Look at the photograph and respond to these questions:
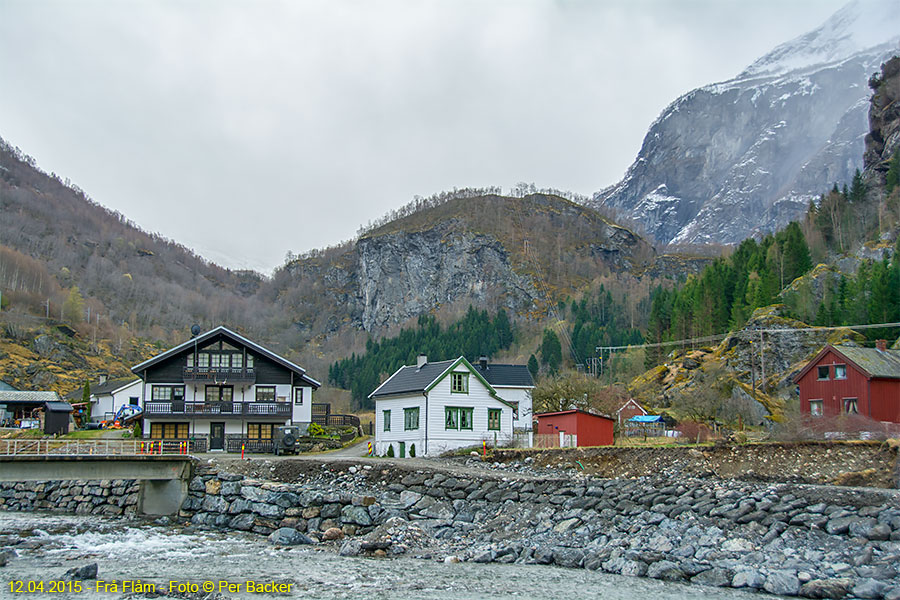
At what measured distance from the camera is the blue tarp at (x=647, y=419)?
56.5 meters

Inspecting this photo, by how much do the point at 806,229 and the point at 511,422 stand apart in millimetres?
73423

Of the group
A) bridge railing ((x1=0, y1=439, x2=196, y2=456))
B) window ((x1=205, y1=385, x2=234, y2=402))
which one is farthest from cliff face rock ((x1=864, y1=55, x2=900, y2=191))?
bridge railing ((x1=0, y1=439, x2=196, y2=456))

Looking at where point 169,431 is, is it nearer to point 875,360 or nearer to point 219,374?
point 219,374

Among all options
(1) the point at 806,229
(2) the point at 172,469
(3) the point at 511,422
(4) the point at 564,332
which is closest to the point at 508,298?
(4) the point at 564,332

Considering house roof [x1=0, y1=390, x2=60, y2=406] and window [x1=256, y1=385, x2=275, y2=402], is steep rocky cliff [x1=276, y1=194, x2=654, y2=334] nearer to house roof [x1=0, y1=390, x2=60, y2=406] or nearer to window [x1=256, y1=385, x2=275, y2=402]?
house roof [x1=0, y1=390, x2=60, y2=406]

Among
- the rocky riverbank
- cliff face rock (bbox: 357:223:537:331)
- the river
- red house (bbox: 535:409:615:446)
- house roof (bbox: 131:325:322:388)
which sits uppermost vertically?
cliff face rock (bbox: 357:223:537:331)

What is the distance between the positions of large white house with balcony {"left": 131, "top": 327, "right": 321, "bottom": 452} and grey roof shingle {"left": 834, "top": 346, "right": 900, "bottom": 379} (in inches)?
1391

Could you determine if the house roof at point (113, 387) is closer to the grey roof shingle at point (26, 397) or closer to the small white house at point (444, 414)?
the grey roof shingle at point (26, 397)

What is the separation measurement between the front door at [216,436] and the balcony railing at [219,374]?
2.97m

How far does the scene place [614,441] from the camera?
46938 mm

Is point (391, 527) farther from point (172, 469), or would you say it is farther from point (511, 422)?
point (511, 422)

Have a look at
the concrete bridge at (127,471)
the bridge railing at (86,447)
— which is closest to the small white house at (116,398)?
the bridge railing at (86,447)

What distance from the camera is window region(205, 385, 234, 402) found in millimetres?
51666

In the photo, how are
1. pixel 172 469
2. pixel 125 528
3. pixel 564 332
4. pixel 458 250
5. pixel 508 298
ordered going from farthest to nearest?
pixel 458 250, pixel 508 298, pixel 564 332, pixel 172 469, pixel 125 528
